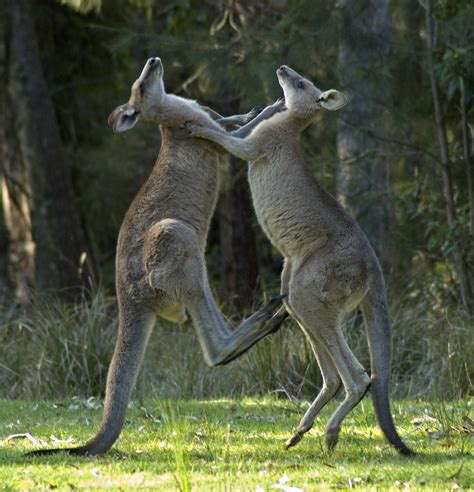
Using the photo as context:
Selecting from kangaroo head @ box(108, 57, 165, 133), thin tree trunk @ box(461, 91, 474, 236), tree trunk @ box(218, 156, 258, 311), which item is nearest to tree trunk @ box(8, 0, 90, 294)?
tree trunk @ box(218, 156, 258, 311)

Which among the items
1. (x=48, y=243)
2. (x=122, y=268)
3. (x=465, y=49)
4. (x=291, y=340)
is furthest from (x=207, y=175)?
(x=48, y=243)

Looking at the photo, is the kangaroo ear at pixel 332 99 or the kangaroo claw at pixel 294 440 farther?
the kangaroo ear at pixel 332 99

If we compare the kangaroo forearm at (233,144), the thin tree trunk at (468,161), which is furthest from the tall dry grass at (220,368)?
the kangaroo forearm at (233,144)

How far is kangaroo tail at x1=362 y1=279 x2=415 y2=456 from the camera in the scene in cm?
655

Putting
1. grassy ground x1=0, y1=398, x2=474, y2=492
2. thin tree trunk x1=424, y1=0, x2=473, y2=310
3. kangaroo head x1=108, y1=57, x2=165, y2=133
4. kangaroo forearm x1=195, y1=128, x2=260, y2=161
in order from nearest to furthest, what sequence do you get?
1. grassy ground x1=0, y1=398, x2=474, y2=492
2. kangaroo forearm x1=195, y1=128, x2=260, y2=161
3. kangaroo head x1=108, y1=57, x2=165, y2=133
4. thin tree trunk x1=424, y1=0, x2=473, y2=310

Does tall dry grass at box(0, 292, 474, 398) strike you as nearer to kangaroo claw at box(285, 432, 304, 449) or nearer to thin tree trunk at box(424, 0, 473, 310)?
thin tree trunk at box(424, 0, 473, 310)

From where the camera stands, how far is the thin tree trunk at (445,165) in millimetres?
11859

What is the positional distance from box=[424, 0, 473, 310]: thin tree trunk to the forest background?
0.02 metres

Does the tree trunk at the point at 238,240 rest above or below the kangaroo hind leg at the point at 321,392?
above

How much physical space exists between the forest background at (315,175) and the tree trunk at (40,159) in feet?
0.08

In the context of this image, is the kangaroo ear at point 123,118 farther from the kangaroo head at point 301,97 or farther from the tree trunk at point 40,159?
the tree trunk at point 40,159

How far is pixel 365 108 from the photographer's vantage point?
12.6m

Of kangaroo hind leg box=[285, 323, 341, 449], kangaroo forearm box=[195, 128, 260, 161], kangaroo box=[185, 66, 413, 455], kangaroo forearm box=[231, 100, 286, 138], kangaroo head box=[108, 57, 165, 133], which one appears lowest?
kangaroo hind leg box=[285, 323, 341, 449]

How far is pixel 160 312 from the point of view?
7219 mm
